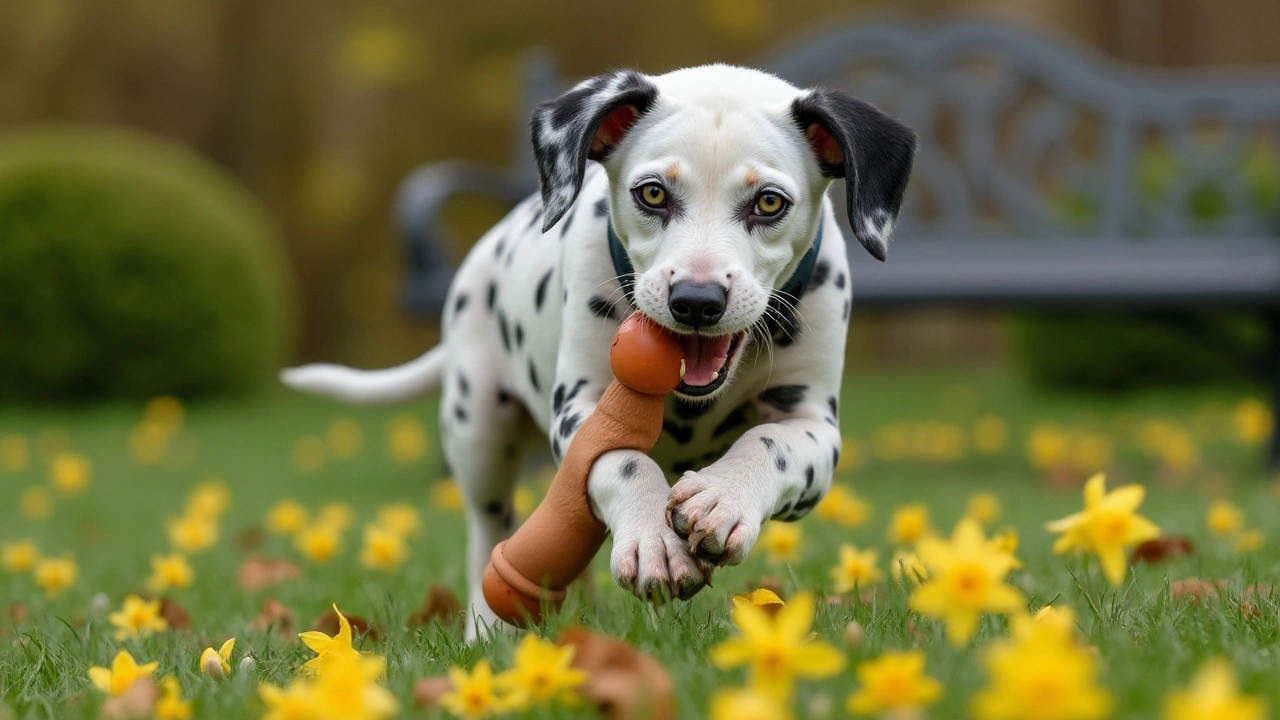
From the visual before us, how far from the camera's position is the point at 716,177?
280cm

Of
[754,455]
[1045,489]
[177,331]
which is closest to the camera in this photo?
[754,455]

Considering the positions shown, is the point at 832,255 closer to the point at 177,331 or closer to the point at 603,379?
the point at 603,379

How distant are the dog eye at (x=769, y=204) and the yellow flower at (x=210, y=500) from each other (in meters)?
2.99

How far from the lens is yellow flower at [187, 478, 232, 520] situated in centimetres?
510

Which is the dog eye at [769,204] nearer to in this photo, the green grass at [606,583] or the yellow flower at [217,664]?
the green grass at [606,583]

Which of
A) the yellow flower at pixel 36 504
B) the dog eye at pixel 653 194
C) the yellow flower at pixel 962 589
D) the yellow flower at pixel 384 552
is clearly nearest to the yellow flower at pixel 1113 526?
the yellow flower at pixel 962 589

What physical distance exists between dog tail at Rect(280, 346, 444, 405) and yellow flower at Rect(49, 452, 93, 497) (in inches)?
116

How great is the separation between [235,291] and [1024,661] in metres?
11.0

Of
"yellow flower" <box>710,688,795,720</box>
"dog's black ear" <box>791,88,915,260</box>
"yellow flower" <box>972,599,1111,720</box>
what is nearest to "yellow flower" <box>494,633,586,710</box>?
"yellow flower" <box>710,688,795,720</box>

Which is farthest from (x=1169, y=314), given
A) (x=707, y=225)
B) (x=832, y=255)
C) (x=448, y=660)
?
(x=448, y=660)

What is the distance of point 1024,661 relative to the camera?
147 centimetres

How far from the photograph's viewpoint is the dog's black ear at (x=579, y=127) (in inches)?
114

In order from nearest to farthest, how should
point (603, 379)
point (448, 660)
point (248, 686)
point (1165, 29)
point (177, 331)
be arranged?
1. point (248, 686)
2. point (448, 660)
3. point (603, 379)
4. point (177, 331)
5. point (1165, 29)

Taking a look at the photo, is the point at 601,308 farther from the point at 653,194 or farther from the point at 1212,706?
the point at 1212,706
